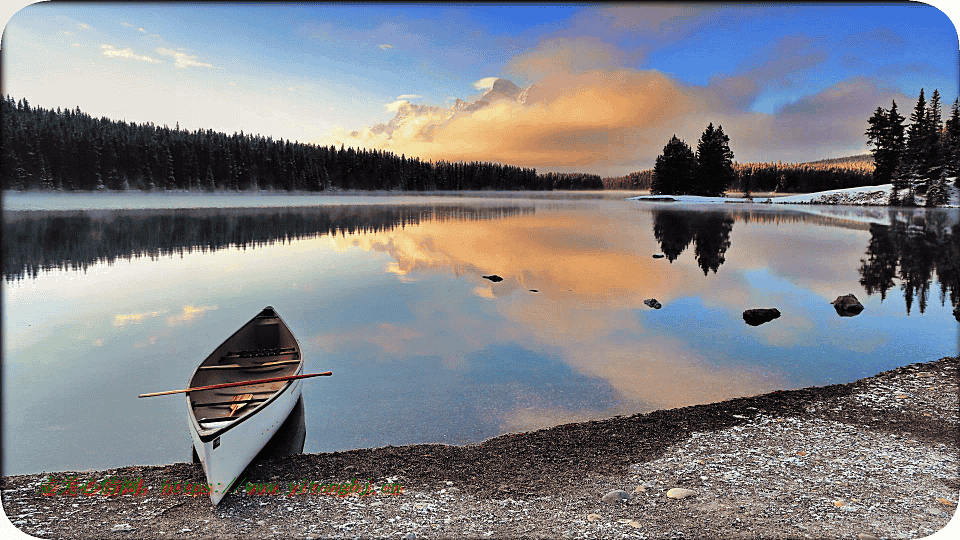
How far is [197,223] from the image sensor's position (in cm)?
5362

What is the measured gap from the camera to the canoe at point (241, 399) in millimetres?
6633

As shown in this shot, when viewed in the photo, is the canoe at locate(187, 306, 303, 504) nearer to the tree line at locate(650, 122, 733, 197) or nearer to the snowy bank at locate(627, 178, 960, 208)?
the snowy bank at locate(627, 178, 960, 208)

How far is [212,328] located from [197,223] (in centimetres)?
4364

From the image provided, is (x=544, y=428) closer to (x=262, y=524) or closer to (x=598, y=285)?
(x=262, y=524)

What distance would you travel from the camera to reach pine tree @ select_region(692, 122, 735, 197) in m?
86.0

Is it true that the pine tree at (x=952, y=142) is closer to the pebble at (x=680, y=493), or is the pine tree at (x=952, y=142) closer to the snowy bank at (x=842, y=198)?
the snowy bank at (x=842, y=198)

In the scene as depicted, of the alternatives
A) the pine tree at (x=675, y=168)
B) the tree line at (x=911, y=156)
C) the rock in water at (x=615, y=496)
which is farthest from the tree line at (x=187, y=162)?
the pine tree at (x=675, y=168)

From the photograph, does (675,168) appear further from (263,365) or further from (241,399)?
(241,399)

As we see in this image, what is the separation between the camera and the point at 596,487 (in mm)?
6801

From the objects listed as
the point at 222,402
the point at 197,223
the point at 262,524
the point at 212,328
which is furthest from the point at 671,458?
the point at 197,223

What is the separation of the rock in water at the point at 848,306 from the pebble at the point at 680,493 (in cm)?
1572

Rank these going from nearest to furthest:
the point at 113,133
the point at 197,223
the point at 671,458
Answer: the point at 671,458
the point at 197,223
the point at 113,133

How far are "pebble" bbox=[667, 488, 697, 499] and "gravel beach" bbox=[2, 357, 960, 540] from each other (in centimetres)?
2

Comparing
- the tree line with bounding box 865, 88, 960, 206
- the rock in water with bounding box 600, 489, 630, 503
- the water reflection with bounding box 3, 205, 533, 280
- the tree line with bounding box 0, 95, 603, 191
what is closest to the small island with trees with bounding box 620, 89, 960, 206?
the tree line with bounding box 865, 88, 960, 206
